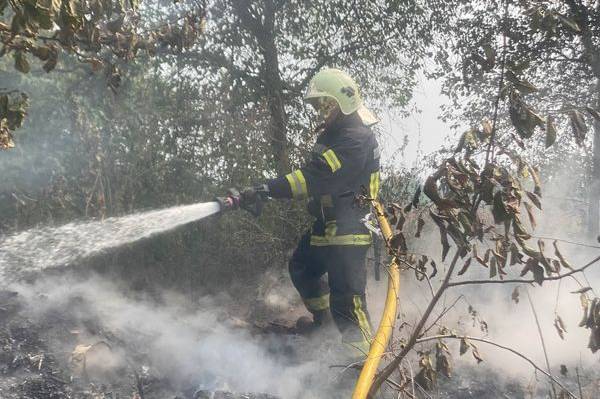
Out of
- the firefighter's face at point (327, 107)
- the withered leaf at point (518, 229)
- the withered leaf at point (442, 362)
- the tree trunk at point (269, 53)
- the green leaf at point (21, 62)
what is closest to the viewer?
the green leaf at point (21, 62)

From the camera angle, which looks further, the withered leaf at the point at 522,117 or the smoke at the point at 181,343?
the smoke at the point at 181,343

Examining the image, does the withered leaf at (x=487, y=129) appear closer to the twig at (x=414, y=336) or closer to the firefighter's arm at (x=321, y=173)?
the twig at (x=414, y=336)

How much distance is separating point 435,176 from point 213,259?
4066 mm

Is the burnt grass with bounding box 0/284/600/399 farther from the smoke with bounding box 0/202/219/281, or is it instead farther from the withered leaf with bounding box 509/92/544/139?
the withered leaf with bounding box 509/92/544/139

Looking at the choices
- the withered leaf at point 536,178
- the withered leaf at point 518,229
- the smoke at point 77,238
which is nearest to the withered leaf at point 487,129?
the withered leaf at point 536,178

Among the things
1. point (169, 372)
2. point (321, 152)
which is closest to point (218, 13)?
point (321, 152)

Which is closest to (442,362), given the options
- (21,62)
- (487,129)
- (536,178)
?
(536,178)

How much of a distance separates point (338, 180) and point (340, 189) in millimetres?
107

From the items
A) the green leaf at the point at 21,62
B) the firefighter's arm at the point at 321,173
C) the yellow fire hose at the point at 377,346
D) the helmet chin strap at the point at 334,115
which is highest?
the helmet chin strap at the point at 334,115

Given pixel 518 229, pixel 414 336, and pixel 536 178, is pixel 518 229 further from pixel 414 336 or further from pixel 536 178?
pixel 414 336

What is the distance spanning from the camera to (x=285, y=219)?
562 cm

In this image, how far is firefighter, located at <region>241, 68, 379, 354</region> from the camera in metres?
3.69

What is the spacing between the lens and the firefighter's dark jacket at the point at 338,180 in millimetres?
3682

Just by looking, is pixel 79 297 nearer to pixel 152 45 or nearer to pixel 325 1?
pixel 152 45
